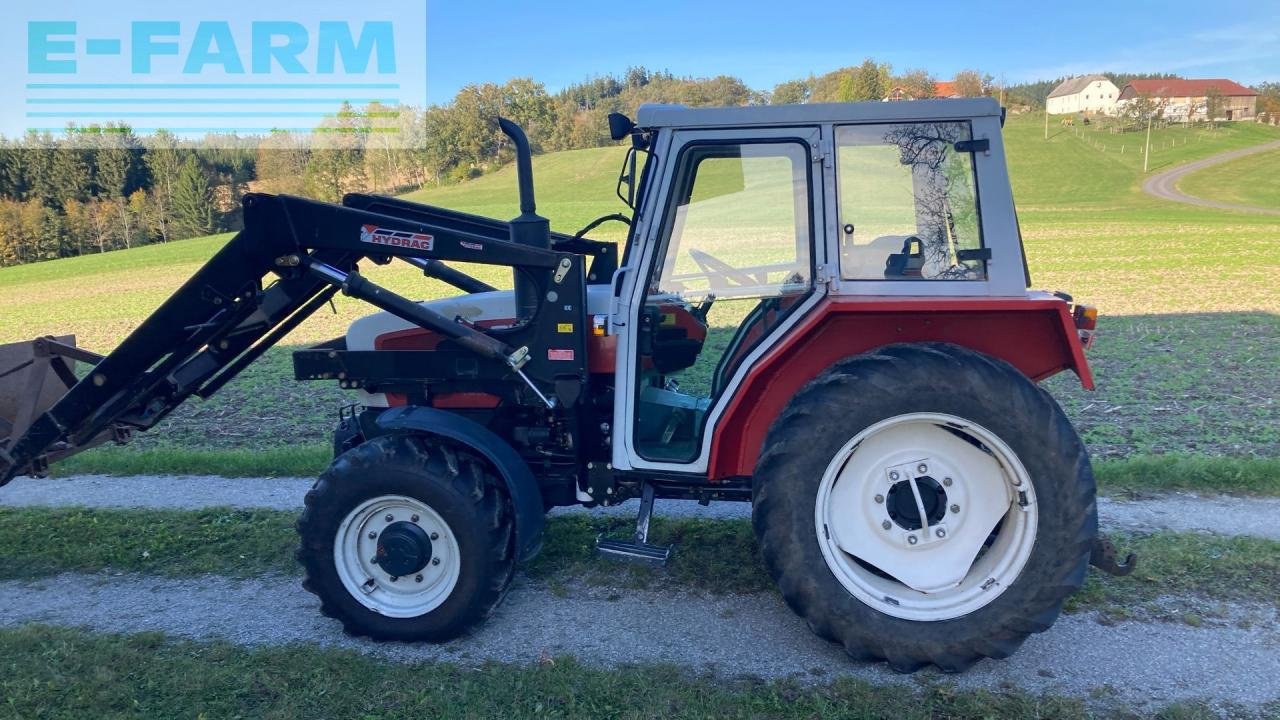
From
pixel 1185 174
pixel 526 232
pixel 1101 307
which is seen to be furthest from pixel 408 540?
pixel 1185 174

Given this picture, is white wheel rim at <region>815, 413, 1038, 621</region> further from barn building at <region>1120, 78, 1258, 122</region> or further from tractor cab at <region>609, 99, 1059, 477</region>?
barn building at <region>1120, 78, 1258, 122</region>

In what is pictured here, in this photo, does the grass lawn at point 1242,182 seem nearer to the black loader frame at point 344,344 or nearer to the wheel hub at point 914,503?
the wheel hub at point 914,503

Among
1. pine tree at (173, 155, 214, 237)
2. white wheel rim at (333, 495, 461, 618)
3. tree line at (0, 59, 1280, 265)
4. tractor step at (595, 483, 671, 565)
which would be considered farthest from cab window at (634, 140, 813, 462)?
pine tree at (173, 155, 214, 237)

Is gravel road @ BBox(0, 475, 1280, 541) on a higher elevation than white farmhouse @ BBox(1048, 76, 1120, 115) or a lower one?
lower

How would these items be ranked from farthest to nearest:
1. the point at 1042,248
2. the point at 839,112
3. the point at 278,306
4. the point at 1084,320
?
Answer: the point at 1042,248 < the point at 278,306 < the point at 1084,320 < the point at 839,112

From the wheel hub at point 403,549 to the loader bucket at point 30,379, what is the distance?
2326 mm

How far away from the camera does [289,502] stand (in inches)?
236

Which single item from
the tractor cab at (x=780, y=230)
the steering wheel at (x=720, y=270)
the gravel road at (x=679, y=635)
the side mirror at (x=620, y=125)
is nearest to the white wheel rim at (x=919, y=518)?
the gravel road at (x=679, y=635)

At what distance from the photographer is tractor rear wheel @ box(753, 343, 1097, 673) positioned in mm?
3531

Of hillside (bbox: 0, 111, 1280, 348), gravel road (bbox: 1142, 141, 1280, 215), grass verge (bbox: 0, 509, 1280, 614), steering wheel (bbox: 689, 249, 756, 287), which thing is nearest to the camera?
steering wheel (bbox: 689, 249, 756, 287)

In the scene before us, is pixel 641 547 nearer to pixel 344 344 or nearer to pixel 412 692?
pixel 412 692

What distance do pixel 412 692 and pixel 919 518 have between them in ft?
7.64

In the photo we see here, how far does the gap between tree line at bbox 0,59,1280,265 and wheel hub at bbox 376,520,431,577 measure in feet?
124

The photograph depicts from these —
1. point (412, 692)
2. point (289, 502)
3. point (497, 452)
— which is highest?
point (497, 452)
